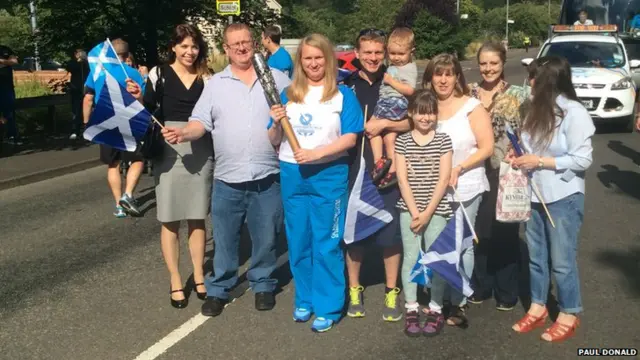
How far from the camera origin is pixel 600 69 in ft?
45.9

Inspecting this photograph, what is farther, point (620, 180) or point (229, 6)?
point (229, 6)

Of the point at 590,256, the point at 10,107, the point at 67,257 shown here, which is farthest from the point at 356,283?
the point at 10,107

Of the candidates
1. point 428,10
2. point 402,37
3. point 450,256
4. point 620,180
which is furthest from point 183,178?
point 428,10

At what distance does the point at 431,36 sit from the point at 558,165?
1838 inches

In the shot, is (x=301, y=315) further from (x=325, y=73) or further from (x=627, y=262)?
(x=627, y=262)

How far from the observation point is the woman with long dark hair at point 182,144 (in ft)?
16.4

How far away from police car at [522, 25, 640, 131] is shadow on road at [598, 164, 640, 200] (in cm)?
284

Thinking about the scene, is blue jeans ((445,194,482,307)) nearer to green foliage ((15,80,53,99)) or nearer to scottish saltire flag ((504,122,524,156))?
scottish saltire flag ((504,122,524,156))

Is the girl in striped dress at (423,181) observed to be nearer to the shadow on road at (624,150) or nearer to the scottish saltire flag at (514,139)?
the scottish saltire flag at (514,139)

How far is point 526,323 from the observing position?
15.4 ft

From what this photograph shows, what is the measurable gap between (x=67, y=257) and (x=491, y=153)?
13.7 ft

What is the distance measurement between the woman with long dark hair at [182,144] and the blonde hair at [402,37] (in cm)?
136

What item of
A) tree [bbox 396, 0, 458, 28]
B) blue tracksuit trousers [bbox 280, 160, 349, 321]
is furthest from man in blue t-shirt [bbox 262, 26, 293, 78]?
tree [bbox 396, 0, 458, 28]

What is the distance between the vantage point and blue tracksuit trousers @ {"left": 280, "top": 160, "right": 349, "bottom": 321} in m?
4.67
